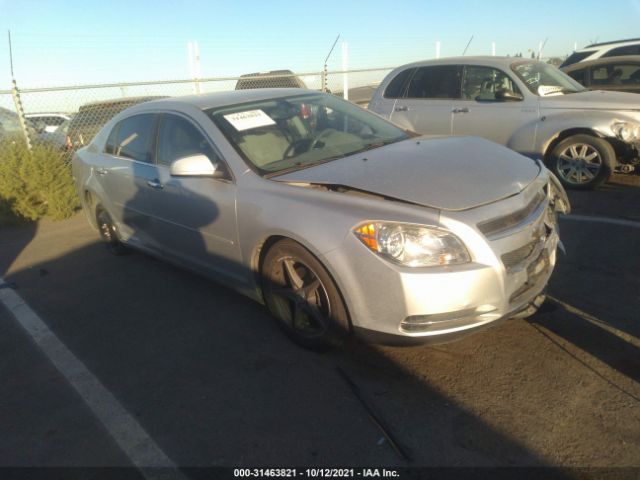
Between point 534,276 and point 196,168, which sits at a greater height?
point 196,168

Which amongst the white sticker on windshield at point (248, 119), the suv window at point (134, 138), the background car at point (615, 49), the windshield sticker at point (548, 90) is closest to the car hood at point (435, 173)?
the white sticker on windshield at point (248, 119)

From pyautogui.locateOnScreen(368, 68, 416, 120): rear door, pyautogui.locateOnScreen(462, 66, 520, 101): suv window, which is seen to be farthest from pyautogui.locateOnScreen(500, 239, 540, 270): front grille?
pyautogui.locateOnScreen(368, 68, 416, 120): rear door

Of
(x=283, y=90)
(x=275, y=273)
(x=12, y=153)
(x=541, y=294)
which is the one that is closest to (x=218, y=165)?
(x=275, y=273)

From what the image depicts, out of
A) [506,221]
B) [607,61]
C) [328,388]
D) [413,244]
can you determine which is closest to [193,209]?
[328,388]

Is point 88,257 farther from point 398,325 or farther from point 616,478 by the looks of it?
point 616,478

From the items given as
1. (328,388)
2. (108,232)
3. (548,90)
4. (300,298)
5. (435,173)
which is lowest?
(328,388)

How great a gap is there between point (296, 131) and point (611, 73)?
6651 millimetres

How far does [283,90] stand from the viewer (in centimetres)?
446

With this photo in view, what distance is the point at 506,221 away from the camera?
2.71m

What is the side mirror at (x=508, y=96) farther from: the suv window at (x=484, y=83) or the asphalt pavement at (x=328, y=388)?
the asphalt pavement at (x=328, y=388)

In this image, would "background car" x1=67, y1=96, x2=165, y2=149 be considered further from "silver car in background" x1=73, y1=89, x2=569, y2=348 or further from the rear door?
"silver car in background" x1=73, y1=89, x2=569, y2=348

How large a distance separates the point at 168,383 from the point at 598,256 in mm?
3555

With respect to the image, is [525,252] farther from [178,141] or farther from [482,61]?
[482,61]

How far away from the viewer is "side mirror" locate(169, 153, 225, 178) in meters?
3.41
